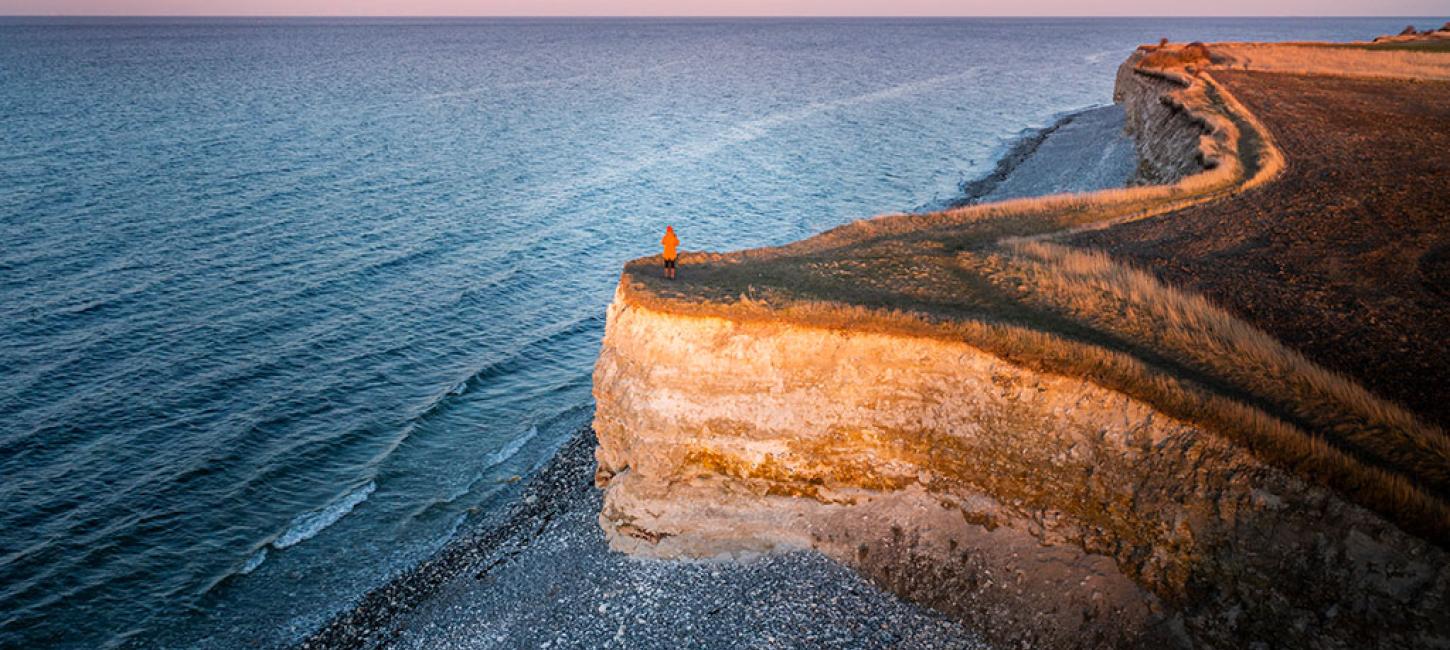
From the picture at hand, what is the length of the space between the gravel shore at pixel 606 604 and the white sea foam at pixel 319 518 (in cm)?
442

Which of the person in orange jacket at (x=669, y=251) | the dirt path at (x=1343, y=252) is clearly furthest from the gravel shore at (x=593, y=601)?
the dirt path at (x=1343, y=252)

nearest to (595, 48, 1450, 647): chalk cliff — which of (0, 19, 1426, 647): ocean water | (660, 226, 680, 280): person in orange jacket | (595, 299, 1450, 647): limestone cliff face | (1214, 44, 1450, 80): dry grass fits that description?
(595, 299, 1450, 647): limestone cliff face

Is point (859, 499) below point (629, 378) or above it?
below

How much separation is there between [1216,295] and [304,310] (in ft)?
129

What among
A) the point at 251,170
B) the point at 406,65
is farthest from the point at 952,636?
the point at 406,65

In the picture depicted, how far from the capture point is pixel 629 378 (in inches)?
879

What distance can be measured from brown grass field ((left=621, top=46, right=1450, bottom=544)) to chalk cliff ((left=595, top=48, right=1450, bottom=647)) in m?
0.59

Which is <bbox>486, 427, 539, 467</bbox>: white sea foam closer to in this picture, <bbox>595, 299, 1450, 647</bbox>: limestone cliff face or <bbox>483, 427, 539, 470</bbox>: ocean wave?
<bbox>483, 427, 539, 470</bbox>: ocean wave

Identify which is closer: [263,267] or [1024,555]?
[1024,555]

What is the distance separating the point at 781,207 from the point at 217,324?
39363 millimetres

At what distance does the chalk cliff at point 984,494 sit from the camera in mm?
15727

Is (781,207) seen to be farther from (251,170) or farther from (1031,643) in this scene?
(1031,643)

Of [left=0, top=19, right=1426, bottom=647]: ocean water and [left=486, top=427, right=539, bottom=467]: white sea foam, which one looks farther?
[left=486, top=427, right=539, bottom=467]: white sea foam

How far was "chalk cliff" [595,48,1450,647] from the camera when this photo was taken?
15727 millimetres
